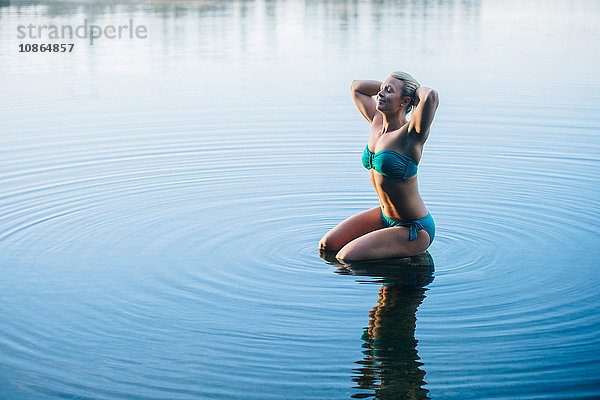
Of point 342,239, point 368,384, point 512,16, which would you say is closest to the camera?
point 368,384

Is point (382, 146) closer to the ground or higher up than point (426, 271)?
higher up

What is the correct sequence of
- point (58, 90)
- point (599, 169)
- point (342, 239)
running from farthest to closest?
point (58, 90) < point (599, 169) < point (342, 239)

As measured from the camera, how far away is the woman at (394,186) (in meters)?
7.28

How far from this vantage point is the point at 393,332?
19.8 ft

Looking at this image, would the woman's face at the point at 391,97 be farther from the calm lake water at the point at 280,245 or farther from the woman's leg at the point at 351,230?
the calm lake water at the point at 280,245

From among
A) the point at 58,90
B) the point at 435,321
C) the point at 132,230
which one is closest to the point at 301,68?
the point at 58,90

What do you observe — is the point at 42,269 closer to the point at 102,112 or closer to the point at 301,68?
the point at 102,112

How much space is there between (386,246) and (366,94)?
1.61m

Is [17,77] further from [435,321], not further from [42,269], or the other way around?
[435,321]

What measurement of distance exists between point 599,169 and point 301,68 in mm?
11659

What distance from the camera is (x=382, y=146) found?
7.41 metres

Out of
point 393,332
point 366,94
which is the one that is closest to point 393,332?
point 393,332

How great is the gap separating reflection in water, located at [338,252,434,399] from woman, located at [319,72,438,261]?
0.53 feet

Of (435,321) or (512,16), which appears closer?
(435,321)
